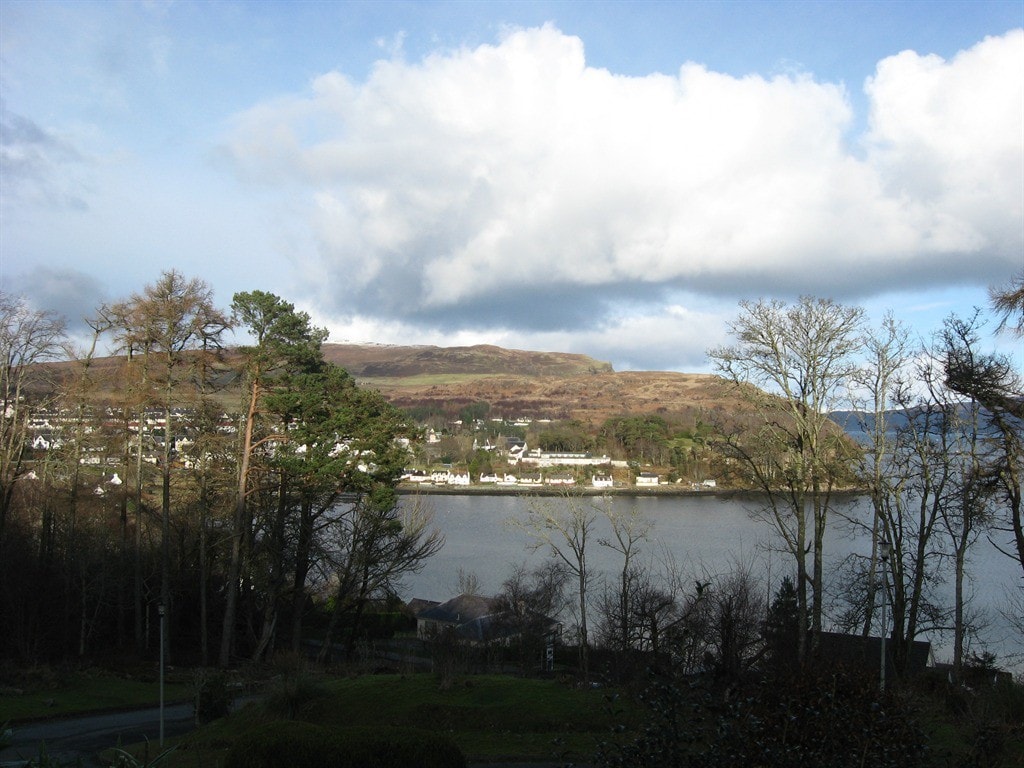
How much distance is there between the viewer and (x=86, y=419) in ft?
63.6

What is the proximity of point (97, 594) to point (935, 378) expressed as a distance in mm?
19909

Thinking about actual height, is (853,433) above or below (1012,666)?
above

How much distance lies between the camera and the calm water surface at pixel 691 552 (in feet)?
81.0

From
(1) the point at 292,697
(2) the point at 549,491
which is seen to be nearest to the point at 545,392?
(2) the point at 549,491

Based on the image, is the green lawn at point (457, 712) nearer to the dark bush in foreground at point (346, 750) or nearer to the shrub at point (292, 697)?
the shrub at point (292, 697)

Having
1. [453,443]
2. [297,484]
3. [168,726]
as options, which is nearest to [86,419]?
[297,484]

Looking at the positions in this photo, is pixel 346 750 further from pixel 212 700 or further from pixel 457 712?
pixel 212 700

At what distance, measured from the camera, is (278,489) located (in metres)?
21.0

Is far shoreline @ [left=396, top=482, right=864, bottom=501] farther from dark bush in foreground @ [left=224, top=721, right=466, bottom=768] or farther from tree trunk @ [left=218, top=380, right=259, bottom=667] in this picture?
dark bush in foreground @ [left=224, top=721, right=466, bottom=768]

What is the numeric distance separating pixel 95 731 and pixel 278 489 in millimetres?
8127

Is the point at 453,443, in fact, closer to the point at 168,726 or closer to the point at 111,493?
the point at 111,493

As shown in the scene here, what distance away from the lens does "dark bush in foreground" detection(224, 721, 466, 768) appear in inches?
267

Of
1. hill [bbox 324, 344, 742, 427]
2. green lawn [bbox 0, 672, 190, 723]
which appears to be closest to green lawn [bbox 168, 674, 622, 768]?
green lawn [bbox 0, 672, 190, 723]

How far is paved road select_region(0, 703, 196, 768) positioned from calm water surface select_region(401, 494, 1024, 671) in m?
10.3
